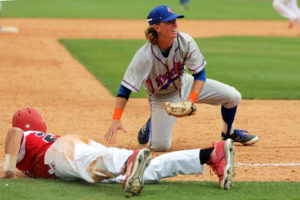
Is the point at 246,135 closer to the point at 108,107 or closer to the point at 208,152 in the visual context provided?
the point at 208,152

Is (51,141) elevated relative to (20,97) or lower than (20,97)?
elevated

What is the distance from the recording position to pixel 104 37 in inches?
766

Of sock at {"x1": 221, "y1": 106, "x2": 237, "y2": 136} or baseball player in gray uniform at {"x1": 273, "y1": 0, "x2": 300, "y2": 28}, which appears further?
baseball player in gray uniform at {"x1": 273, "y1": 0, "x2": 300, "y2": 28}

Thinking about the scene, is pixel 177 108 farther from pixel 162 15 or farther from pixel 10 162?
pixel 10 162

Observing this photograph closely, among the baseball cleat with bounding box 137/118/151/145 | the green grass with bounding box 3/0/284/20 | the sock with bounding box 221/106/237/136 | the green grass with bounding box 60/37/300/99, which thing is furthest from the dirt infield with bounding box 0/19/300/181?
A: the green grass with bounding box 3/0/284/20

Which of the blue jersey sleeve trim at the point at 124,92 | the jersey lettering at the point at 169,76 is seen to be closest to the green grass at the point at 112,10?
the jersey lettering at the point at 169,76

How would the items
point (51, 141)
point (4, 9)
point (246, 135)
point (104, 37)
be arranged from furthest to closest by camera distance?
point (4, 9) < point (104, 37) < point (246, 135) < point (51, 141)

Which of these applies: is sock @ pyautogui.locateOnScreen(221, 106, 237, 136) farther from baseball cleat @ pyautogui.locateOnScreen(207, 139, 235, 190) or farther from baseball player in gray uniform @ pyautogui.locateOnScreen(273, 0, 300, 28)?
baseball player in gray uniform @ pyautogui.locateOnScreen(273, 0, 300, 28)

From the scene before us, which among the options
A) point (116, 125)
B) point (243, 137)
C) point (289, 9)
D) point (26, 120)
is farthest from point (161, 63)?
point (289, 9)

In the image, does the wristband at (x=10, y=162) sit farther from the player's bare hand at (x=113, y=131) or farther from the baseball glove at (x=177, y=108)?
the baseball glove at (x=177, y=108)

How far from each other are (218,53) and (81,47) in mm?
3953

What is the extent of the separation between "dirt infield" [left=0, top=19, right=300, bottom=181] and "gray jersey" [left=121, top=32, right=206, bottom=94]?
88cm

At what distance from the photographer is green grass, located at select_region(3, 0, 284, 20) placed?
89.2 ft

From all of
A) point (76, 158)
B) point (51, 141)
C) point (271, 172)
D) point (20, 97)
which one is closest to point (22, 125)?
point (51, 141)
